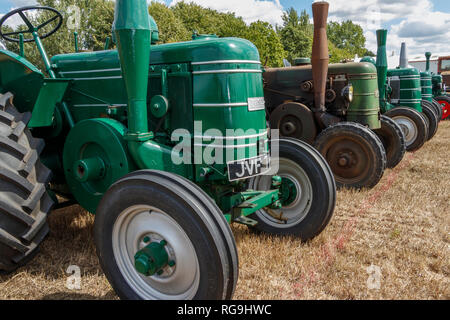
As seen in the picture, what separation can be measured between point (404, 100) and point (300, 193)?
247 inches

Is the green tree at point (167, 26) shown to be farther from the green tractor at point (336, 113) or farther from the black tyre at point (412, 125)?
the green tractor at point (336, 113)

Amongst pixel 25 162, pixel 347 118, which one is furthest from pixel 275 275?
pixel 347 118

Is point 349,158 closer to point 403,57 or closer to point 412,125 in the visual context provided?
point 412,125

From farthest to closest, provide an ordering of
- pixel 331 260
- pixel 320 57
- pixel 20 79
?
pixel 320 57 → pixel 20 79 → pixel 331 260

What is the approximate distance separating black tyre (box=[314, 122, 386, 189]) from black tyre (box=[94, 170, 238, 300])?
3320mm

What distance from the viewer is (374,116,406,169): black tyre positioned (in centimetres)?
591

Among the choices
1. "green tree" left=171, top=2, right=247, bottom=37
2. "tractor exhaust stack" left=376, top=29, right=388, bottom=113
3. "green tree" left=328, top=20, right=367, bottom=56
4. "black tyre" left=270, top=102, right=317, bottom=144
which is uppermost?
"green tree" left=328, top=20, right=367, bottom=56

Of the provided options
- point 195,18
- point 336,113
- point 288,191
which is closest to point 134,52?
point 288,191

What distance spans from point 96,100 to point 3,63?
0.83 metres

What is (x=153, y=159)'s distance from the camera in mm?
2510

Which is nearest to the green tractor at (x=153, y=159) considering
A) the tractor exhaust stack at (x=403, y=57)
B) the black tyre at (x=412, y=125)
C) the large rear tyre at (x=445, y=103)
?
the black tyre at (x=412, y=125)

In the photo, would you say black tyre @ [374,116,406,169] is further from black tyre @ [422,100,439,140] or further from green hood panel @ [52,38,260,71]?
green hood panel @ [52,38,260,71]

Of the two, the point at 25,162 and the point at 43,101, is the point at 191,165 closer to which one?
the point at 25,162

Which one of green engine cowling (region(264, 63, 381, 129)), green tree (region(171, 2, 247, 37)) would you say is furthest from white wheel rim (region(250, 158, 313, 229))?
green tree (region(171, 2, 247, 37))
